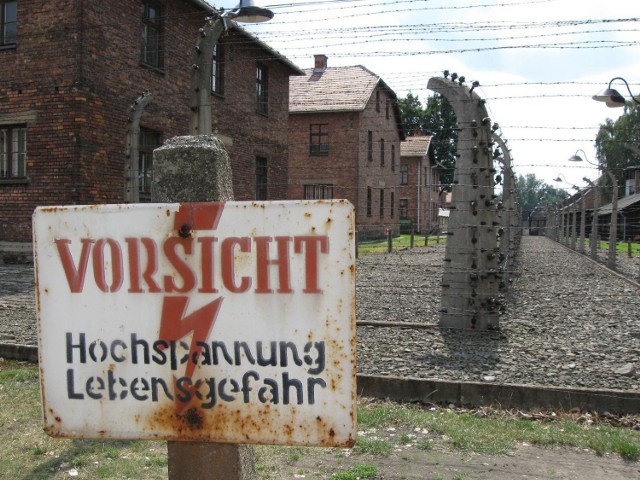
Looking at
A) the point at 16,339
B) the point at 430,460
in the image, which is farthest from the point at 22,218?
the point at 430,460

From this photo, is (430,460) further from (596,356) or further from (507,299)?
(507,299)

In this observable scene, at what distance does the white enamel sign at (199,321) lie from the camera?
5.60ft

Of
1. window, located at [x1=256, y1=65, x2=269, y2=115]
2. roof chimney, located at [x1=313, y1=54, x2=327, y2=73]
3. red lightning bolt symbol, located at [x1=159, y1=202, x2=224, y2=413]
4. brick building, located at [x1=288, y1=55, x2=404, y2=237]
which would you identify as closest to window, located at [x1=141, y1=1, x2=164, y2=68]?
window, located at [x1=256, y1=65, x2=269, y2=115]

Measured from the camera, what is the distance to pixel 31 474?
3.49m

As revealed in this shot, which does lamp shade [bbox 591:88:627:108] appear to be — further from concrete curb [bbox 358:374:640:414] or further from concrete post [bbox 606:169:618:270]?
concrete curb [bbox 358:374:640:414]

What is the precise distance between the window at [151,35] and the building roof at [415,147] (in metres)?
32.2

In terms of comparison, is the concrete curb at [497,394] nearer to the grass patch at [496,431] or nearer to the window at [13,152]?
the grass patch at [496,431]

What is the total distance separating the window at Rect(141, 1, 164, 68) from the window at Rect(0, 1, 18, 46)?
274cm

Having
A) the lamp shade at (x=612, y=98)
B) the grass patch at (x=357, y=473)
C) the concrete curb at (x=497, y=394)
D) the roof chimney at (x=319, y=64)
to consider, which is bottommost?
the grass patch at (x=357, y=473)

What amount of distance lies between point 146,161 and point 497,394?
482 inches

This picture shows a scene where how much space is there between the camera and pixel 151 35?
15.9 meters

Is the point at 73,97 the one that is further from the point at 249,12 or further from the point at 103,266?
the point at 103,266

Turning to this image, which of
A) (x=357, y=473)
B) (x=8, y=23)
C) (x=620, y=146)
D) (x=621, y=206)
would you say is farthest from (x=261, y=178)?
(x=620, y=146)

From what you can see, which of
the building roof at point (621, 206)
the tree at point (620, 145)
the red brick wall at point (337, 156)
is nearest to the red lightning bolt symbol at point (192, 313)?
the building roof at point (621, 206)
